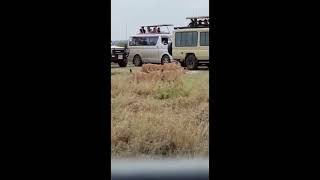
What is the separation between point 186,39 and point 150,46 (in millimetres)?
316

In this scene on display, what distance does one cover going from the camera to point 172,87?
11.1ft

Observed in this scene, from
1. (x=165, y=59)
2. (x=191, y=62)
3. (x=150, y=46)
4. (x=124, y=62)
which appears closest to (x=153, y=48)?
(x=150, y=46)

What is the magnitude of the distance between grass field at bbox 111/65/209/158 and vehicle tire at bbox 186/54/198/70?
0.07 m

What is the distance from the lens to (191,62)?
3295mm

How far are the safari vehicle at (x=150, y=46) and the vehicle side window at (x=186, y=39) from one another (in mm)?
85

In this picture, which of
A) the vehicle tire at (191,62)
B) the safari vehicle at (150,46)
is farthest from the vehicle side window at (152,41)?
the vehicle tire at (191,62)

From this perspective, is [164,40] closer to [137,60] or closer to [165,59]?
[165,59]

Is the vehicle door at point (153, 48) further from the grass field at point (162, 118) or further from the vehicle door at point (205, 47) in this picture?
the vehicle door at point (205, 47)

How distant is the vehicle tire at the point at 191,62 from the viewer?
314 centimetres
